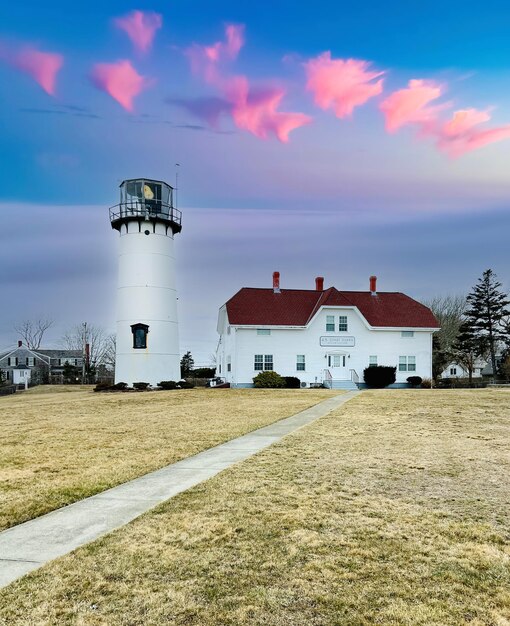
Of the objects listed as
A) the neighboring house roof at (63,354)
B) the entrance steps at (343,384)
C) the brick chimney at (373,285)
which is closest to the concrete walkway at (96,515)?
the entrance steps at (343,384)

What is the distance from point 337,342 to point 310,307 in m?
3.65

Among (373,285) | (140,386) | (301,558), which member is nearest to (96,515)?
(301,558)

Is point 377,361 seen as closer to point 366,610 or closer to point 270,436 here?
point 270,436

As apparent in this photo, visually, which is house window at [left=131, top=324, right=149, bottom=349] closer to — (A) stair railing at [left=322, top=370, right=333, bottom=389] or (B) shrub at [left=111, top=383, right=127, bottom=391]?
(B) shrub at [left=111, top=383, right=127, bottom=391]

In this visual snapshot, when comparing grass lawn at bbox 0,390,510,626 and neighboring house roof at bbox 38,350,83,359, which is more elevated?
neighboring house roof at bbox 38,350,83,359

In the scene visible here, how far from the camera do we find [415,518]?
575cm

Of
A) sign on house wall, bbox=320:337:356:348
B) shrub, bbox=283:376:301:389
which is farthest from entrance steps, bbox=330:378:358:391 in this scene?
sign on house wall, bbox=320:337:356:348

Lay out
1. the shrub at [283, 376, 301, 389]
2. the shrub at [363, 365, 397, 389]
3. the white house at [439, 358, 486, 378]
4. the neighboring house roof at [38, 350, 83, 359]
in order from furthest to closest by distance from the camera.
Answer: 1. the neighboring house roof at [38, 350, 83, 359]
2. the white house at [439, 358, 486, 378]
3. the shrub at [363, 365, 397, 389]
4. the shrub at [283, 376, 301, 389]

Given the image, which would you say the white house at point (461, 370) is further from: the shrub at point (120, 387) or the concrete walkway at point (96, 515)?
the concrete walkway at point (96, 515)

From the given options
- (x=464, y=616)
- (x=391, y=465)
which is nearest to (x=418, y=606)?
(x=464, y=616)

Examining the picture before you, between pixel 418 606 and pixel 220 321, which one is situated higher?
pixel 220 321

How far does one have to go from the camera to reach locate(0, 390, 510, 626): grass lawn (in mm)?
3594

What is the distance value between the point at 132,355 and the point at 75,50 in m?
22.0

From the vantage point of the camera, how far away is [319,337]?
39.7 m
